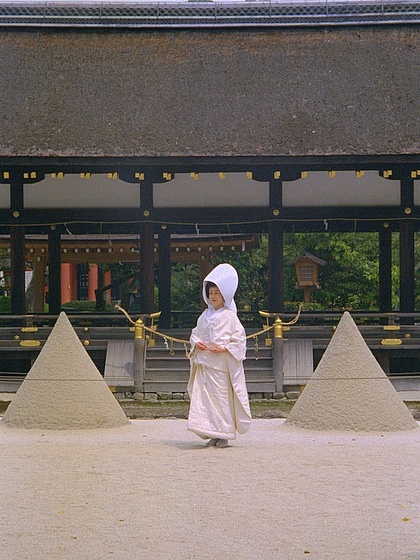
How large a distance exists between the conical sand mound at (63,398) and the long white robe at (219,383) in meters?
1.41

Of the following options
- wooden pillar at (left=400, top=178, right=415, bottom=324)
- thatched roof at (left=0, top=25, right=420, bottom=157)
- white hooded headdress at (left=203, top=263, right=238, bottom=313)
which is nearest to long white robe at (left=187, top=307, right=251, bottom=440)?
white hooded headdress at (left=203, top=263, right=238, bottom=313)

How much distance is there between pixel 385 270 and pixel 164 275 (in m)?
4.18

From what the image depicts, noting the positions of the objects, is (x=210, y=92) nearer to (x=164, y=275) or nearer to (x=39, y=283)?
(x=164, y=275)

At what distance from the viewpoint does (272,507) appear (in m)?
6.29

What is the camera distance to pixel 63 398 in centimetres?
998

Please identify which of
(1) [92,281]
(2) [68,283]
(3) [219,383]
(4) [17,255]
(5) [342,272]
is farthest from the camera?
(1) [92,281]

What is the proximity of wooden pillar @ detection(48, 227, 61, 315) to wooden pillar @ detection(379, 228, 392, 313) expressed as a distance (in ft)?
19.7

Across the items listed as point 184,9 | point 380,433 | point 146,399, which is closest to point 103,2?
point 184,9

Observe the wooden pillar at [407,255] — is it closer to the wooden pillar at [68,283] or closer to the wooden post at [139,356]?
the wooden post at [139,356]

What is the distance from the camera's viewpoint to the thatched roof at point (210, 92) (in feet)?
48.1

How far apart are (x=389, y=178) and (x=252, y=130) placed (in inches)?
89.2

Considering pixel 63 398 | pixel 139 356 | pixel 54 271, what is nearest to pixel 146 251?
pixel 139 356

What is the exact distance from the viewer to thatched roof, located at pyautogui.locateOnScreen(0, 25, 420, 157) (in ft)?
48.1

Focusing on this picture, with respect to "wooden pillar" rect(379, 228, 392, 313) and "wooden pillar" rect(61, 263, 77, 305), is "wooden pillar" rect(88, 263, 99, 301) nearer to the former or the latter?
"wooden pillar" rect(61, 263, 77, 305)
